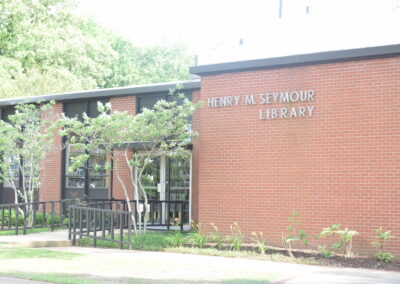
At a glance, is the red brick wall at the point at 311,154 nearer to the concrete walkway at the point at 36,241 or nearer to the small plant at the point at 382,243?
the small plant at the point at 382,243

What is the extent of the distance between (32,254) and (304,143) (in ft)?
20.9

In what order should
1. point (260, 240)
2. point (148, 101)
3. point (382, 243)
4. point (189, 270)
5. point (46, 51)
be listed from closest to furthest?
1. point (189, 270)
2. point (382, 243)
3. point (260, 240)
4. point (148, 101)
5. point (46, 51)

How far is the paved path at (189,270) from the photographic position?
925 cm

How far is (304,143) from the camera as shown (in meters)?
12.9

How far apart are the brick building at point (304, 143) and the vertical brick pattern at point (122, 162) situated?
4338 millimetres

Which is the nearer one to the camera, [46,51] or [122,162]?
[122,162]

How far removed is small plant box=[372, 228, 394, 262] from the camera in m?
11.4

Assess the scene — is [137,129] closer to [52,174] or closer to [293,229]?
[293,229]

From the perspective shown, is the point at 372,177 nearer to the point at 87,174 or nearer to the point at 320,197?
the point at 320,197

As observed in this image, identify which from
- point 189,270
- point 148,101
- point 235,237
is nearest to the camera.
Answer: point 189,270

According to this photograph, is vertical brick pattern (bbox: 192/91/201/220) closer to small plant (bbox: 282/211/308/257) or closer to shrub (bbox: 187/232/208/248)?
shrub (bbox: 187/232/208/248)

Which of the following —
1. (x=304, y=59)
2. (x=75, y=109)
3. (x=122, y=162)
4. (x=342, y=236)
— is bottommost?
(x=342, y=236)

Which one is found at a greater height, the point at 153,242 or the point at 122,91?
the point at 122,91

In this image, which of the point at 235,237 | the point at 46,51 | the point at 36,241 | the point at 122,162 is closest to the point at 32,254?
the point at 36,241
